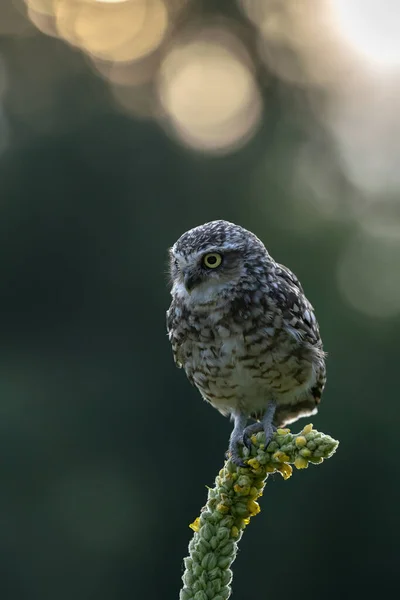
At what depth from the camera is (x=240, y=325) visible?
3498mm

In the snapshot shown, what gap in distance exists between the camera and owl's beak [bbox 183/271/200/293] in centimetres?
349

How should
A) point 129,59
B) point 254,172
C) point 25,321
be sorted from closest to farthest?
point 25,321, point 254,172, point 129,59

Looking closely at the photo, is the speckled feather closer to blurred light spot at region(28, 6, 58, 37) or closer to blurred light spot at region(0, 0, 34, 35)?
blurred light spot at region(28, 6, 58, 37)

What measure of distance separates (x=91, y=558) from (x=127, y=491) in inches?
52.8

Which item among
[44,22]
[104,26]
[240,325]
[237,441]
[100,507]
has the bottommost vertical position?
[237,441]

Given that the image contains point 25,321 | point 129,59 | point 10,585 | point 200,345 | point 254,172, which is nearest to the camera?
point 200,345

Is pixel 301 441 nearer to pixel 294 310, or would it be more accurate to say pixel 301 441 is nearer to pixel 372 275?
pixel 294 310

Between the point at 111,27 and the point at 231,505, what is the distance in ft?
62.6

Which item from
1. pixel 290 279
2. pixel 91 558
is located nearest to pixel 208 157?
pixel 91 558

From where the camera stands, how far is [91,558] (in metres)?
15.5

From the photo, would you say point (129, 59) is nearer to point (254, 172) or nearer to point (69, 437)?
point (254, 172)

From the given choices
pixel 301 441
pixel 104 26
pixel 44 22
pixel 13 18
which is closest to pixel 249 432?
pixel 301 441

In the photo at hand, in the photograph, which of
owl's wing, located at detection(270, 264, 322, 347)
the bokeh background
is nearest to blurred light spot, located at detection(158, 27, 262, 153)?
the bokeh background

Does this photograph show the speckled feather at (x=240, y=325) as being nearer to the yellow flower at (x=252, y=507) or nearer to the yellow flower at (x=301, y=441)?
the yellow flower at (x=252, y=507)
